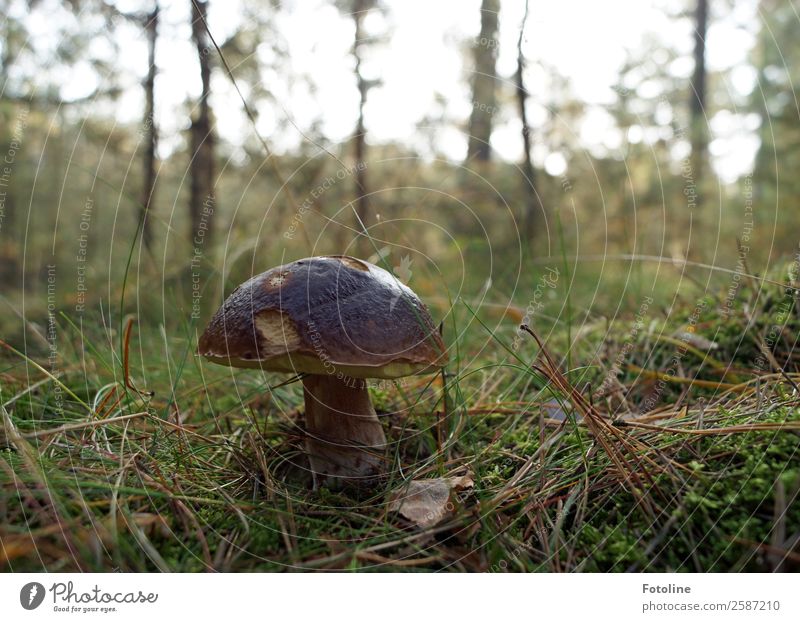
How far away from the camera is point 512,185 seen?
5684mm

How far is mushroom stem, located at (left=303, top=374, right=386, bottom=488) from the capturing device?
1651mm

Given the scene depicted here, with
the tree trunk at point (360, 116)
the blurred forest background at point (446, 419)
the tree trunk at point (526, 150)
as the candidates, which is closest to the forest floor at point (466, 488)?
the blurred forest background at point (446, 419)

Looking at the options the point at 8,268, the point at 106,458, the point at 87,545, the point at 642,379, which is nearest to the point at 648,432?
the point at 642,379

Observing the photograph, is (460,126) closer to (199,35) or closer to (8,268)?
(199,35)

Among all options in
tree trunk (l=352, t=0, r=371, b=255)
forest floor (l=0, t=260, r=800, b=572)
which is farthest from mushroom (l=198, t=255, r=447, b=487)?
tree trunk (l=352, t=0, r=371, b=255)

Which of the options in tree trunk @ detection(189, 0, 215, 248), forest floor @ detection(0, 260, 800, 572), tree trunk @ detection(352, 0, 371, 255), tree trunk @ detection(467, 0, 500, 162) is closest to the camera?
forest floor @ detection(0, 260, 800, 572)

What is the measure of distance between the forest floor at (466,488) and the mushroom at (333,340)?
13 cm

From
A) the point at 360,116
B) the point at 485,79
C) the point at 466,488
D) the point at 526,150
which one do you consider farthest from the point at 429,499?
the point at 485,79

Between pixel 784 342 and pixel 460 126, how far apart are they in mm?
3605

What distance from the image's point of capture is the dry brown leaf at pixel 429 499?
4.41 ft

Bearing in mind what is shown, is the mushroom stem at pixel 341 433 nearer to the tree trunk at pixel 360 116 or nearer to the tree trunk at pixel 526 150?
the tree trunk at pixel 360 116

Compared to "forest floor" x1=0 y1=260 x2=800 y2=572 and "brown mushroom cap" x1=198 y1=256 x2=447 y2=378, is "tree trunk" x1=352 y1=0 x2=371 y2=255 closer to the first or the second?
"brown mushroom cap" x1=198 y1=256 x2=447 y2=378

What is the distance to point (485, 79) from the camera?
4367 mm

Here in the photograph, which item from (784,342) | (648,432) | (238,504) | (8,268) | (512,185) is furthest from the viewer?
(8,268)
